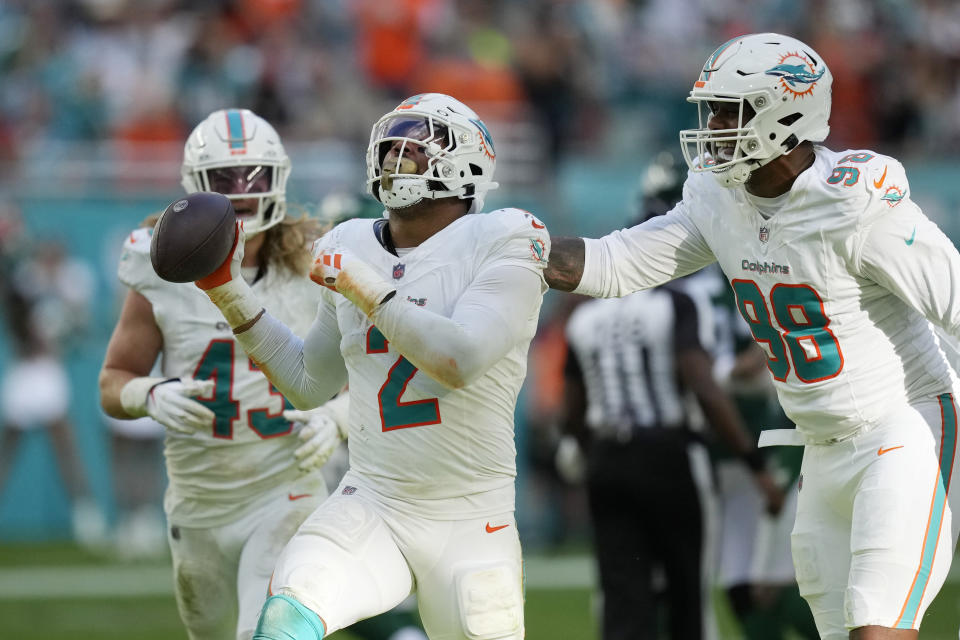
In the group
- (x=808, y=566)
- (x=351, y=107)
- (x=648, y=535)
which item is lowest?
(x=808, y=566)

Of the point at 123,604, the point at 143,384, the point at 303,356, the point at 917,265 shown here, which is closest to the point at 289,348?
the point at 303,356

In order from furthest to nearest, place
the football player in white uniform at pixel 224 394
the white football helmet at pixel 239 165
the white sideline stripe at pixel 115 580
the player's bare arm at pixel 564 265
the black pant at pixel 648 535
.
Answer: the white sideline stripe at pixel 115 580
the black pant at pixel 648 535
the white football helmet at pixel 239 165
the football player in white uniform at pixel 224 394
the player's bare arm at pixel 564 265

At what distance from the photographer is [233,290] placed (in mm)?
3973

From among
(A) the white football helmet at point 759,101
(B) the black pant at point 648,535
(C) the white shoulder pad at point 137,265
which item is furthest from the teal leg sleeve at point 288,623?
(B) the black pant at point 648,535

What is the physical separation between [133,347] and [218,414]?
0.36m

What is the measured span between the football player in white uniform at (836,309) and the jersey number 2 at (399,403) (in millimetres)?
529

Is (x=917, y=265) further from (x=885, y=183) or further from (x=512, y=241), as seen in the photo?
(x=512, y=241)

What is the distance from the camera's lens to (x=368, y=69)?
39.0ft

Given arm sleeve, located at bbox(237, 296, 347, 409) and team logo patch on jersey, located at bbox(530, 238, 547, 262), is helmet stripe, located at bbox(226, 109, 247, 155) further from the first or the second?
team logo patch on jersey, located at bbox(530, 238, 547, 262)

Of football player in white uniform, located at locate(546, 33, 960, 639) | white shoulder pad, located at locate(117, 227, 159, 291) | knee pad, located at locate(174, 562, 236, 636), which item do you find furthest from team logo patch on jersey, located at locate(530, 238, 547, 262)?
knee pad, located at locate(174, 562, 236, 636)

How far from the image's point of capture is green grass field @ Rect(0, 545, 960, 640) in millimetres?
7488

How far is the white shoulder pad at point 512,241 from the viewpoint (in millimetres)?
3773

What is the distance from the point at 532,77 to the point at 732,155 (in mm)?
8027

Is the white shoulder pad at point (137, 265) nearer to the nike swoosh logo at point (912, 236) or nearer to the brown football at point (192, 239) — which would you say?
the brown football at point (192, 239)
